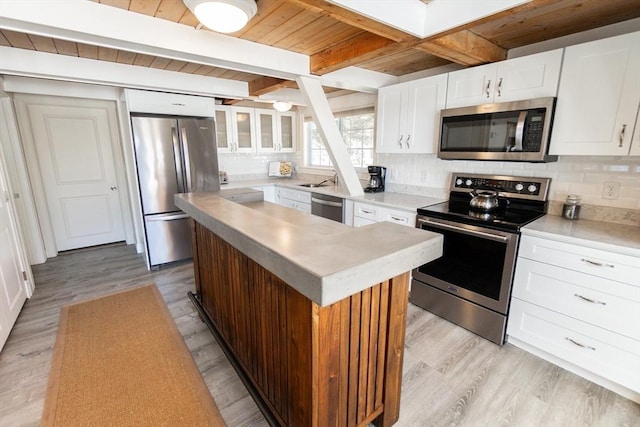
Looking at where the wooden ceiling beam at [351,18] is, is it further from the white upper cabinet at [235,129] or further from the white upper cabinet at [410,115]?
the white upper cabinet at [235,129]

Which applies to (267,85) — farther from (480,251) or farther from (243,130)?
(480,251)

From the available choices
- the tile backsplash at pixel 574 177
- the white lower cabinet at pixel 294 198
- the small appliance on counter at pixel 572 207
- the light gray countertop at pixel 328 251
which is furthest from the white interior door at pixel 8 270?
the small appliance on counter at pixel 572 207

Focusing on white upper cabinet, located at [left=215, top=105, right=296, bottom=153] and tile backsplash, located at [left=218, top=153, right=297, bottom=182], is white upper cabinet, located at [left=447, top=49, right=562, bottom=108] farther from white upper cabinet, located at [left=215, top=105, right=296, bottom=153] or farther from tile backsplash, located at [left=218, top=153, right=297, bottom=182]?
tile backsplash, located at [left=218, top=153, right=297, bottom=182]

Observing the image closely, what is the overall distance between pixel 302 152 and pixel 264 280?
12.6 ft

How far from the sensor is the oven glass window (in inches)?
83.5

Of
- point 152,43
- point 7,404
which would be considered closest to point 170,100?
point 152,43

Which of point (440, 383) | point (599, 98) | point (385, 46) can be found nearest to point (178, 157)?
point (385, 46)

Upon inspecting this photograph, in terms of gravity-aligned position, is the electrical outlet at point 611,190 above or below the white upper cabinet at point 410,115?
below

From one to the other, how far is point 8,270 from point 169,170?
5.40 ft

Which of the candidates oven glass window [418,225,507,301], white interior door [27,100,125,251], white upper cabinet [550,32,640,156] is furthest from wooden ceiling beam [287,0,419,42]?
white interior door [27,100,125,251]

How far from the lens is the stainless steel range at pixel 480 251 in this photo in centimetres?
208

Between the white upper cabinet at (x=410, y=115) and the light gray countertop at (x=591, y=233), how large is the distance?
1.14m

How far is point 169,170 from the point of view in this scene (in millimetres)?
3441

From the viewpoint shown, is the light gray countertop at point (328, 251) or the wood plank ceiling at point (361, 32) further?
the wood plank ceiling at point (361, 32)
